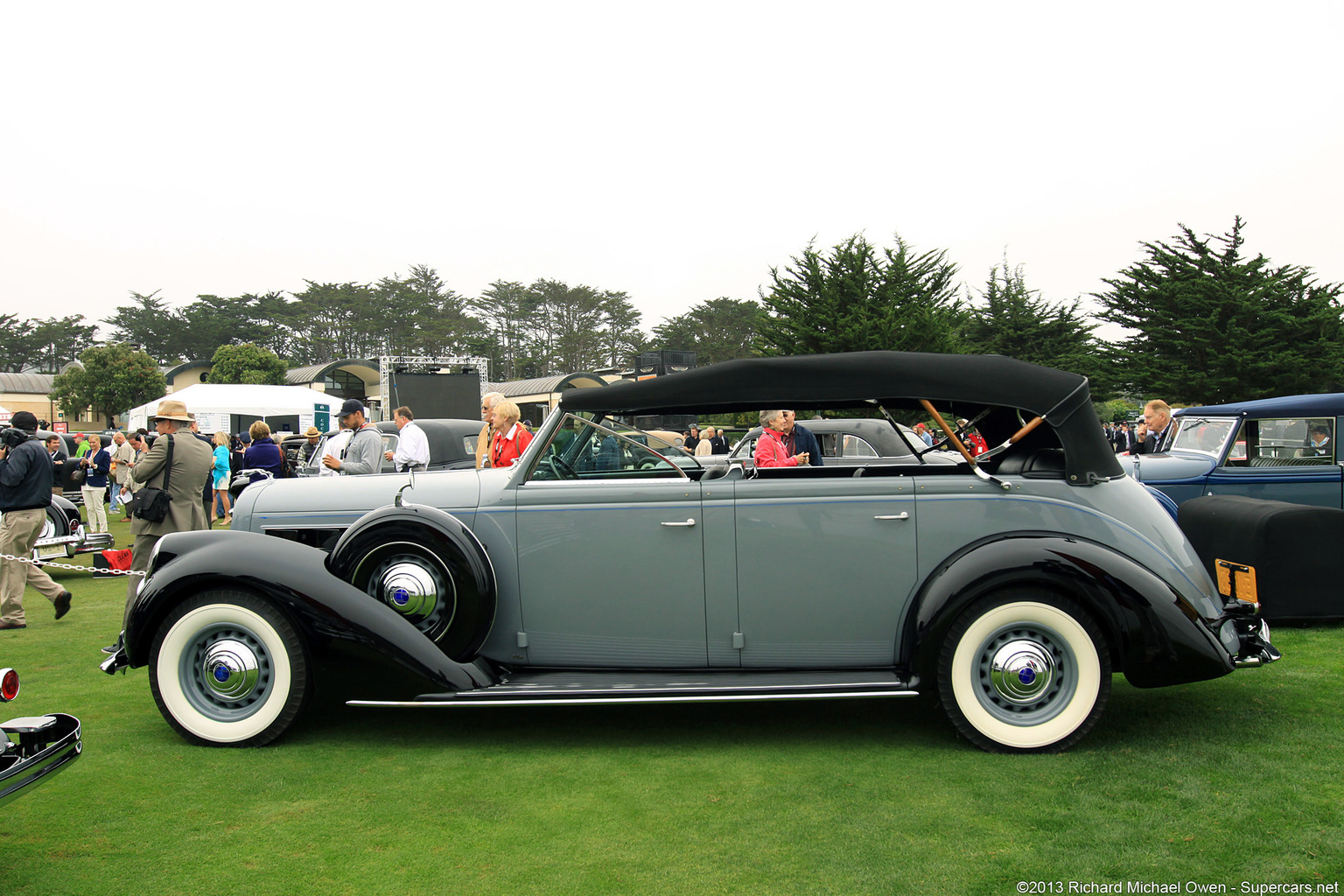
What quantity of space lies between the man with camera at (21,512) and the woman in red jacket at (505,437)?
3.69 m

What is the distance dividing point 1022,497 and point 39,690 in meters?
5.56

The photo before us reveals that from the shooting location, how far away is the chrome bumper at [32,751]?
259 cm

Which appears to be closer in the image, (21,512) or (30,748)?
(30,748)

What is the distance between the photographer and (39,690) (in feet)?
16.1

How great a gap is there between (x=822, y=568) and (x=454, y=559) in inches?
68.1

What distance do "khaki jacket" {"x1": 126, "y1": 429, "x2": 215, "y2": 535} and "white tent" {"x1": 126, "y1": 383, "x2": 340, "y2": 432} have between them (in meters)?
15.4

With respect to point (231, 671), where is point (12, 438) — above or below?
above

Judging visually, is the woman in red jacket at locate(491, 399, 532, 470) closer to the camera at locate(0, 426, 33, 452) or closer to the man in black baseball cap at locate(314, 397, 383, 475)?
the man in black baseball cap at locate(314, 397, 383, 475)

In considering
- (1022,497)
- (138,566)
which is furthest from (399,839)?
(138,566)

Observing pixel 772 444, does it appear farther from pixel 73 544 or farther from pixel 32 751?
pixel 73 544

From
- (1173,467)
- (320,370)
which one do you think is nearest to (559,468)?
(1173,467)

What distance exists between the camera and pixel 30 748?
271cm

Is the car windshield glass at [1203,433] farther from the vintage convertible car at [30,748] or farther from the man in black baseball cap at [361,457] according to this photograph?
the vintage convertible car at [30,748]

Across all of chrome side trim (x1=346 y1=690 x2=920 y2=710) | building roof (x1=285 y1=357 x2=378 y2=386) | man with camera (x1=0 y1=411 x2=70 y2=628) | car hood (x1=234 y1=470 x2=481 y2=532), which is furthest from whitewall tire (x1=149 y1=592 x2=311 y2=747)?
building roof (x1=285 y1=357 x2=378 y2=386)
